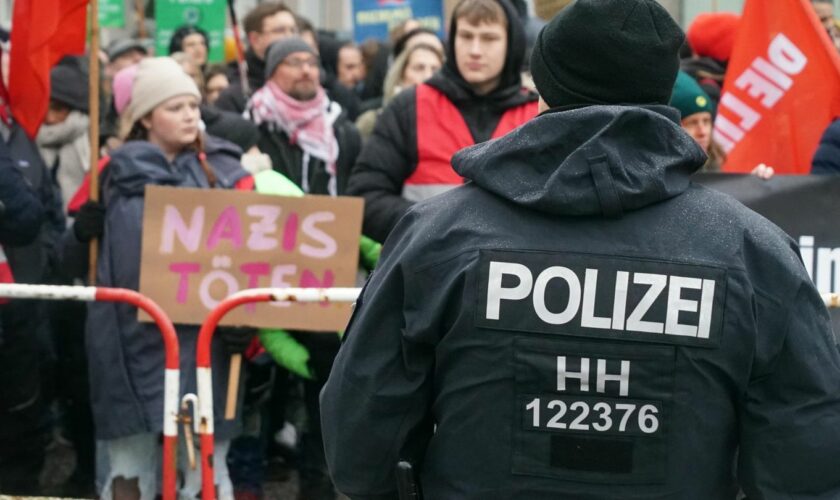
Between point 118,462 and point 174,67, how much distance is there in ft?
5.61

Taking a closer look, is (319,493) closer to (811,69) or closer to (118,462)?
(118,462)

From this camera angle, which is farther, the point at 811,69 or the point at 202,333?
the point at 811,69

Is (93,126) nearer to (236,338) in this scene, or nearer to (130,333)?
(130,333)

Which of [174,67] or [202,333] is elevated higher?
[174,67]

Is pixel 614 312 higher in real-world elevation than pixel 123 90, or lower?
lower

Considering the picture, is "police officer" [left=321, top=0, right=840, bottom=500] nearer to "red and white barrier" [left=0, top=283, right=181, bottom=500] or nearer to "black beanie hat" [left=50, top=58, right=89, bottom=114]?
"red and white barrier" [left=0, top=283, right=181, bottom=500]

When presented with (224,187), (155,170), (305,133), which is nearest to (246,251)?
(224,187)

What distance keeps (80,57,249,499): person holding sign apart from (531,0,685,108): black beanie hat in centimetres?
315

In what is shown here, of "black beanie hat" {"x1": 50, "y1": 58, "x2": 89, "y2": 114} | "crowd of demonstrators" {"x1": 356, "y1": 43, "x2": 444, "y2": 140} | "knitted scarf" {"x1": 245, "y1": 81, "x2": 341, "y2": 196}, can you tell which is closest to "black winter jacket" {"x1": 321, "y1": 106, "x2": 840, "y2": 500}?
"knitted scarf" {"x1": 245, "y1": 81, "x2": 341, "y2": 196}

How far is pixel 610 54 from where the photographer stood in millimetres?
2703

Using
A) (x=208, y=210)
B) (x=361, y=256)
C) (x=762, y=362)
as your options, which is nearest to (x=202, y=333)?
(x=208, y=210)

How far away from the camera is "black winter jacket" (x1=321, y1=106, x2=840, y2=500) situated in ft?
8.75

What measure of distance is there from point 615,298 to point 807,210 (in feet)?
9.82

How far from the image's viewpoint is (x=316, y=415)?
659 centimetres
